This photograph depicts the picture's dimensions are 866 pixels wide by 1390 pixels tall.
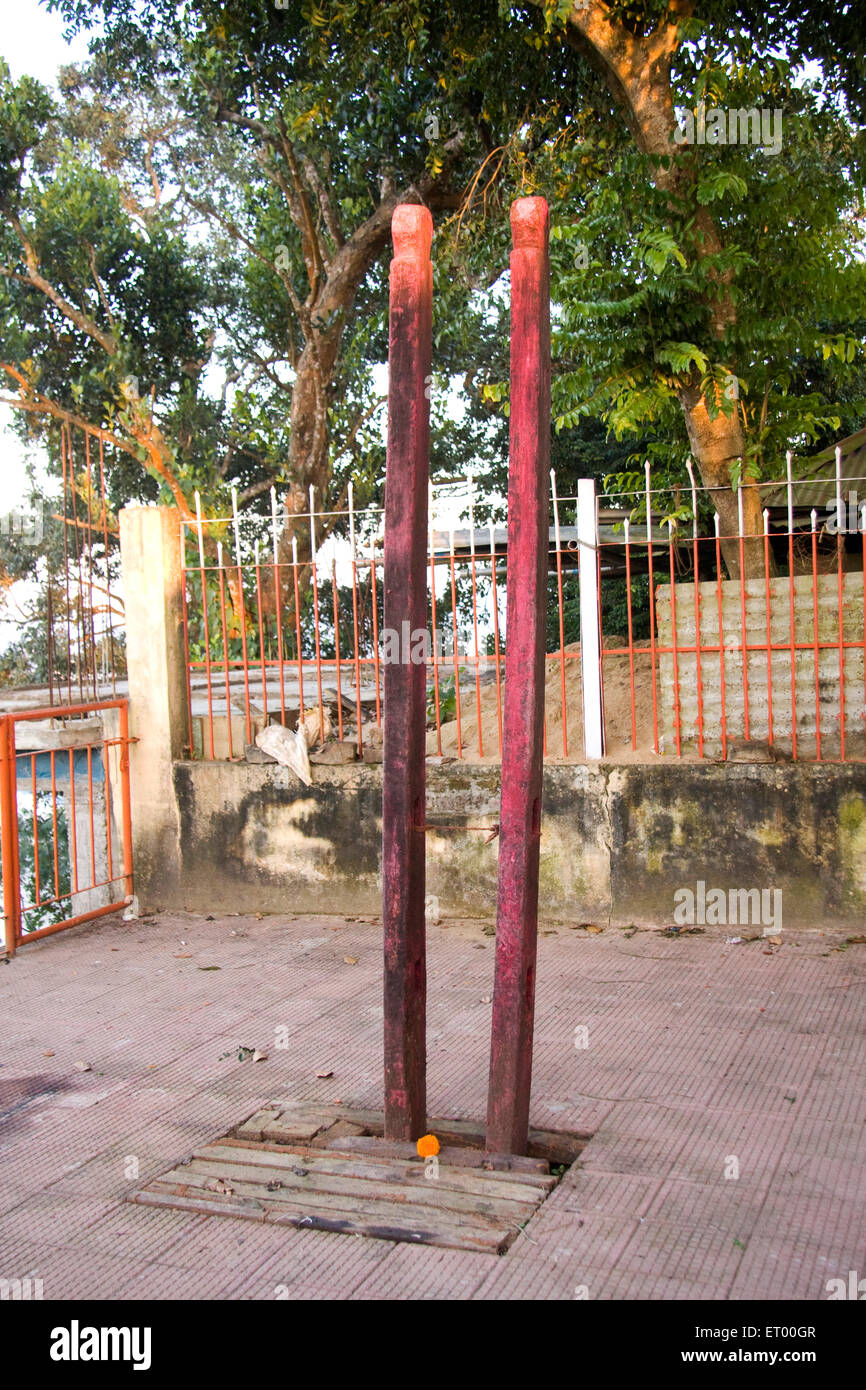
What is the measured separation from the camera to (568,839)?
693 cm

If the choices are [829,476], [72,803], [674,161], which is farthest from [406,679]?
[829,476]

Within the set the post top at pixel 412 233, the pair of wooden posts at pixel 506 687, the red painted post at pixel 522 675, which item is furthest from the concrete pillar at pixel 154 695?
the red painted post at pixel 522 675

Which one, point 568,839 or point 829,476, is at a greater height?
point 829,476

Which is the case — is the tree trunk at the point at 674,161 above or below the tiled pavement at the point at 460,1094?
above

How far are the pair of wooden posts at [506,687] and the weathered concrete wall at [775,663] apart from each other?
3443 millimetres

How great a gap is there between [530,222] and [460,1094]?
10.7 feet

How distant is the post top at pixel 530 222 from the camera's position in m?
3.57

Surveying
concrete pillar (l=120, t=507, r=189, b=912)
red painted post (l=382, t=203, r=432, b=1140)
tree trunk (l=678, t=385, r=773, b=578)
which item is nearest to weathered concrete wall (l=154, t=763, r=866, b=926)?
concrete pillar (l=120, t=507, r=189, b=912)

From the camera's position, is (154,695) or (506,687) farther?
(154,695)

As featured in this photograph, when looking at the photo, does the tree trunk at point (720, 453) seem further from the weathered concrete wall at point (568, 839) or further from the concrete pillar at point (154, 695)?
the concrete pillar at point (154, 695)

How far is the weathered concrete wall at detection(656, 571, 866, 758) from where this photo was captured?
6629 millimetres

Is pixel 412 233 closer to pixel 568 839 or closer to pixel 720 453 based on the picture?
pixel 568 839

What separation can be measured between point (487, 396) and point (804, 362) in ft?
34.7

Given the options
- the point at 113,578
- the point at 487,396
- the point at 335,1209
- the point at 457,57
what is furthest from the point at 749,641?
the point at 113,578
